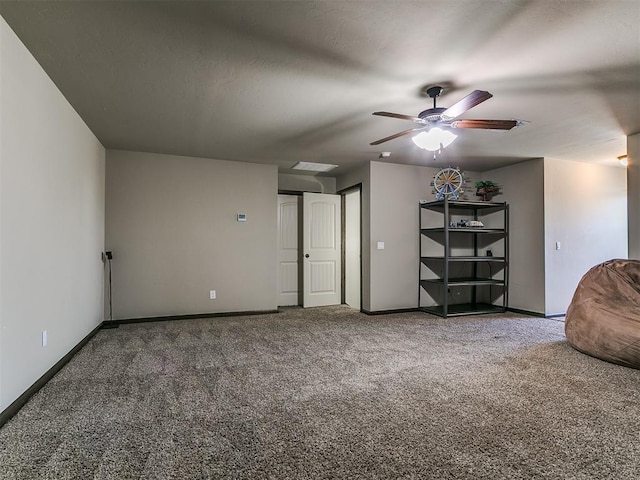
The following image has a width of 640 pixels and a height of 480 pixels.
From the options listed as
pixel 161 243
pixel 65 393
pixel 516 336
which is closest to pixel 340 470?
pixel 65 393

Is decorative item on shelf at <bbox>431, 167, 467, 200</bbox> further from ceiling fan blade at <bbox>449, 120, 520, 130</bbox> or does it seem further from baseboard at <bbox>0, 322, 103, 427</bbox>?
baseboard at <bbox>0, 322, 103, 427</bbox>

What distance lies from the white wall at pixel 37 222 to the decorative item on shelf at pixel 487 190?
5621mm

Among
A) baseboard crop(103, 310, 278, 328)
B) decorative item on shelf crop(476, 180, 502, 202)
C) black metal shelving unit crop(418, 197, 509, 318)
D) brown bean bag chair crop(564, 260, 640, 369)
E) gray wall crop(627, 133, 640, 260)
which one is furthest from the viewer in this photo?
decorative item on shelf crop(476, 180, 502, 202)

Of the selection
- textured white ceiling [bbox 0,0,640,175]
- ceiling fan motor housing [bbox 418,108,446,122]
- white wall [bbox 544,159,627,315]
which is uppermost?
textured white ceiling [bbox 0,0,640,175]

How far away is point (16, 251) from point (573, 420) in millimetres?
3552

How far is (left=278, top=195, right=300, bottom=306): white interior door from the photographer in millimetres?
6301

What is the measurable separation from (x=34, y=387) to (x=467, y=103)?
11.9 feet

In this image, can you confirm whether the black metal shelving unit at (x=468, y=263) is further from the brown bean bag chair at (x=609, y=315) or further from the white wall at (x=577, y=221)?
the brown bean bag chair at (x=609, y=315)

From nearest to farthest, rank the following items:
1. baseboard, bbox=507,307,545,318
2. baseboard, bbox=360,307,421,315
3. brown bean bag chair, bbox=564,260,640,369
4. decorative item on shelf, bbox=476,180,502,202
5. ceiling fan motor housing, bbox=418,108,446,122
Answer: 1. ceiling fan motor housing, bbox=418,108,446,122
2. brown bean bag chair, bbox=564,260,640,369
3. baseboard, bbox=507,307,545,318
4. baseboard, bbox=360,307,421,315
5. decorative item on shelf, bbox=476,180,502,202

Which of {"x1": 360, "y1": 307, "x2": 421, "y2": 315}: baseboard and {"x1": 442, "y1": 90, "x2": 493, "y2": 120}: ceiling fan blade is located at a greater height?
{"x1": 442, "y1": 90, "x2": 493, "y2": 120}: ceiling fan blade

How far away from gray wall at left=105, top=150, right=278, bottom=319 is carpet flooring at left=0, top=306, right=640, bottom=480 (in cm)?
126

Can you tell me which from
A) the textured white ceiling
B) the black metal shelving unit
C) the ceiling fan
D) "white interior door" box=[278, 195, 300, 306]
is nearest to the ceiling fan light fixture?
the ceiling fan

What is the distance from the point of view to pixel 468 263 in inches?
250

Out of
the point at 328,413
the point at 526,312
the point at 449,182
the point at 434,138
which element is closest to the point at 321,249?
the point at 449,182
